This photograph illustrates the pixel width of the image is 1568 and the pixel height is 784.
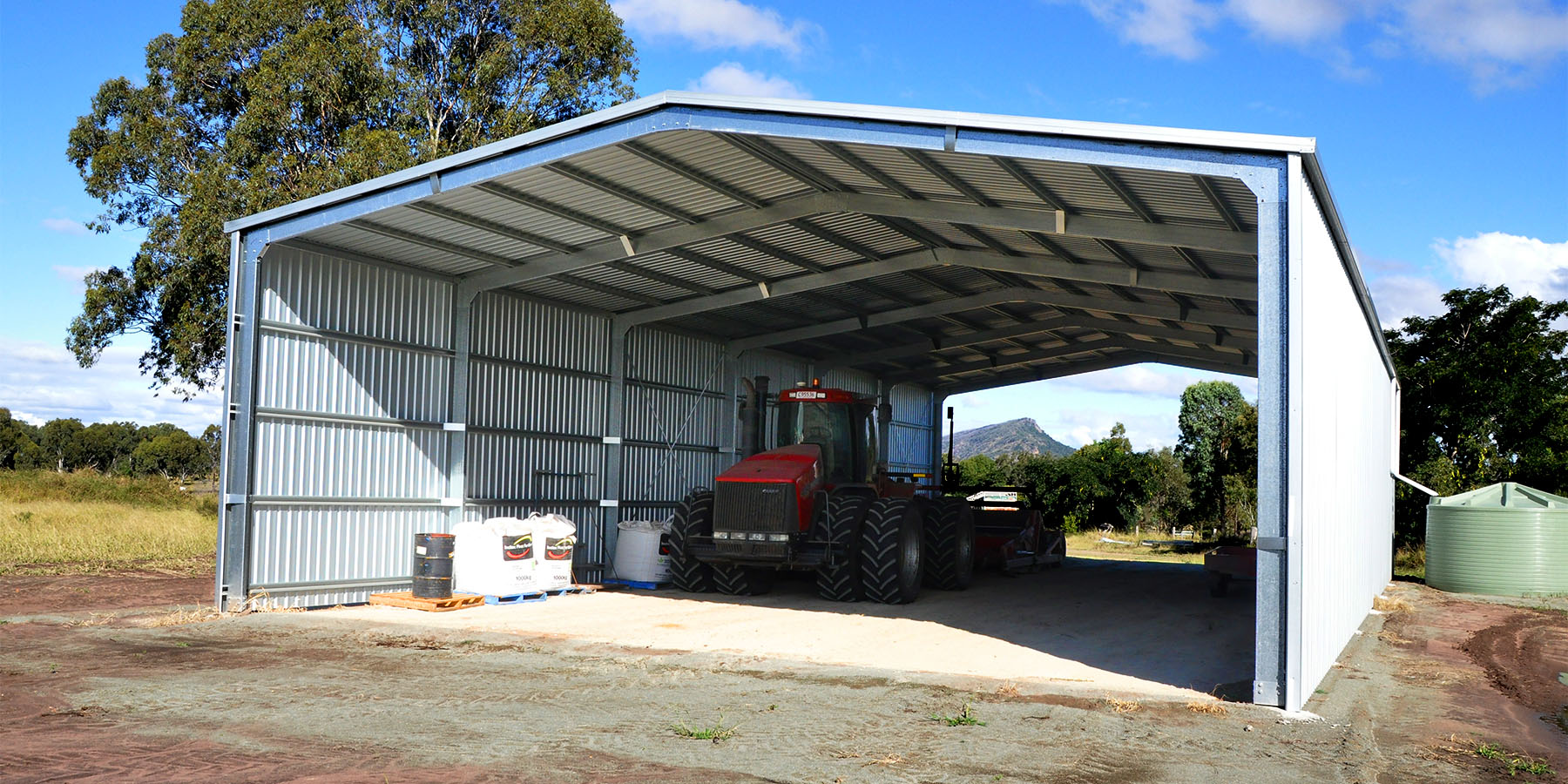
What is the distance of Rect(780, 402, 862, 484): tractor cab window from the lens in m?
16.1

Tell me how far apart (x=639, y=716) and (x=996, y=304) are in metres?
11.9

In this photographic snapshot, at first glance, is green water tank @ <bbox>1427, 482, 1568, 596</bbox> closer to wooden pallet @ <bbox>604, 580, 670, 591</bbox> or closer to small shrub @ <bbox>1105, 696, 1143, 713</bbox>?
wooden pallet @ <bbox>604, 580, 670, 591</bbox>

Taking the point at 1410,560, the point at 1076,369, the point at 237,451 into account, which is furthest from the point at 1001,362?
the point at 237,451

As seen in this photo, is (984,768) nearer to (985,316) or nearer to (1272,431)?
(1272,431)

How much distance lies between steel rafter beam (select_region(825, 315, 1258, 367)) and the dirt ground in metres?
7.99

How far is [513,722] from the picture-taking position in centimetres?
723

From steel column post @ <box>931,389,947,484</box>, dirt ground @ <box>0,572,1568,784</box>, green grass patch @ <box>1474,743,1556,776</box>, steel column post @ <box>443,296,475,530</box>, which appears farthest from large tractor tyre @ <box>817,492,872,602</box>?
steel column post @ <box>931,389,947,484</box>

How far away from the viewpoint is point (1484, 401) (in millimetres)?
25750

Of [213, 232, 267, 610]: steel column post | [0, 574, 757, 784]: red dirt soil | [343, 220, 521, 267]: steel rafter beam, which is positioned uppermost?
[343, 220, 521, 267]: steel rafter beam

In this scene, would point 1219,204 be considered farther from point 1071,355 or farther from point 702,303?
point 1071,355

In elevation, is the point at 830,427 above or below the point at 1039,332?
below

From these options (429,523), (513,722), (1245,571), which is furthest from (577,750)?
(1245,571)

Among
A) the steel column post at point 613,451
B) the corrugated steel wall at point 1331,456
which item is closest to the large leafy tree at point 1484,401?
the corrugated steel wall at point 1331,456

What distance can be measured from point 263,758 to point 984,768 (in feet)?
11.9
